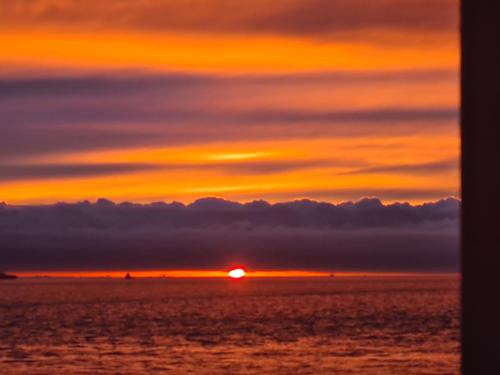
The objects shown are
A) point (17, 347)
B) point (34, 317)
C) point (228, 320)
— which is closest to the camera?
point (17, 347)

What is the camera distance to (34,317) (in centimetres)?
8412

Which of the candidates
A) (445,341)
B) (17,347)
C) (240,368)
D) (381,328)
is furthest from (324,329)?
(240,368)
